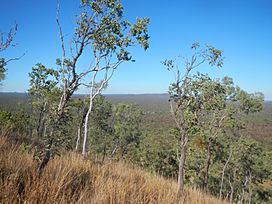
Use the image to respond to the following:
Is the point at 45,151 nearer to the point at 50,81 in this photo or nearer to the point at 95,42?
the point at 95,42

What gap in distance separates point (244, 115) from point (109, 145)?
2149 centimetres

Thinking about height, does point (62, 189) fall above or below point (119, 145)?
above

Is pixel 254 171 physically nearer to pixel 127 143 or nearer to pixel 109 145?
pixel 127 143

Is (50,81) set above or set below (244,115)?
above

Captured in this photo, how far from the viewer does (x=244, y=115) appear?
26.6m

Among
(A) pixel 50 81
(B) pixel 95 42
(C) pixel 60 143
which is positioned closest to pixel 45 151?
(C) pixel 60 143

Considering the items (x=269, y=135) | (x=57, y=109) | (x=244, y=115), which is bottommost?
(x=269, y=135)

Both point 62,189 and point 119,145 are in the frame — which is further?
point 119,145

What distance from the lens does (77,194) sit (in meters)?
2.85

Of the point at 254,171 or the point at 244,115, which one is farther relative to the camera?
the point at 254,171

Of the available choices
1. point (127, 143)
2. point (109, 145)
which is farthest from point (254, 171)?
point (109, 145)

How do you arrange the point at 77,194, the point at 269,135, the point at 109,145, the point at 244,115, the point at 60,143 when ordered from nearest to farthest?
the point at 77,194
the point at 60,143
the point at 244,115
the point at 109,145
the point at 269,135

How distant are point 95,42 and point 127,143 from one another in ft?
118

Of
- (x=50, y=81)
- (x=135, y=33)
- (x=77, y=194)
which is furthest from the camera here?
(x=50, y=81)
